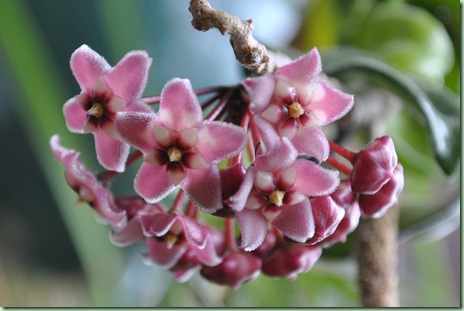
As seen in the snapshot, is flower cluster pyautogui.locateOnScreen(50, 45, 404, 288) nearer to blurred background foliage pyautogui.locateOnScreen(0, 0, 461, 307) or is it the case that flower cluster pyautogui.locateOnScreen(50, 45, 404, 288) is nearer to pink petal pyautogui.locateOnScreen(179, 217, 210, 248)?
pink petal pyautogui.locateOnScreen(179, 217, 210, 248)

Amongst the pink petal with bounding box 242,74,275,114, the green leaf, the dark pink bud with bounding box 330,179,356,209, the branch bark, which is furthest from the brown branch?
the branch bark

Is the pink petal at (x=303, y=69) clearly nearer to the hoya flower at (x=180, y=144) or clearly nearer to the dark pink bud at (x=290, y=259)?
the hoya flower at (x=180, y=144)

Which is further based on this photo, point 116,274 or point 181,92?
point 116,274

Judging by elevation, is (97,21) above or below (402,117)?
above

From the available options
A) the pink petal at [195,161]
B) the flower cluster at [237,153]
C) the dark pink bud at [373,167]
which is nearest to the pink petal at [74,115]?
the flower cluster at [237,153]

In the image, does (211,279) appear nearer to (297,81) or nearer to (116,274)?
(297,81)

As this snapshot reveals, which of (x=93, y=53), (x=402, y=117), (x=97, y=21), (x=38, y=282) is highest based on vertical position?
(x=93, y=53)

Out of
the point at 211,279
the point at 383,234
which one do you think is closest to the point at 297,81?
the point at 211,279
